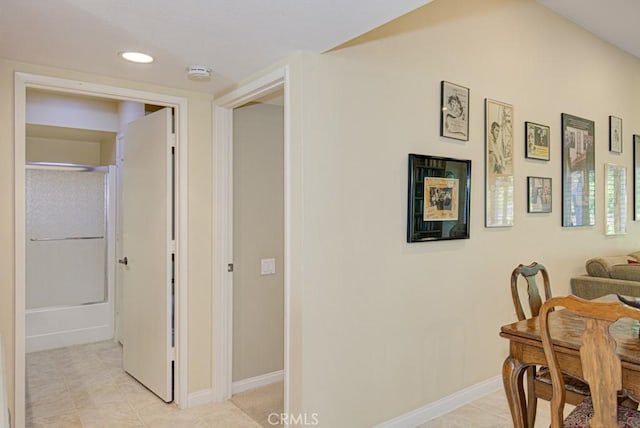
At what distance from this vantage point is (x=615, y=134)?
14.8ft

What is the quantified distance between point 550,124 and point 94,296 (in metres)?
4.95

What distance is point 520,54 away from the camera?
3.54m

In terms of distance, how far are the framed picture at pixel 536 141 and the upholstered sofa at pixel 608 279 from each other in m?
1.17

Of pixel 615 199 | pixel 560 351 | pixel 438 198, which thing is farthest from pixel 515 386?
pixel 615 199

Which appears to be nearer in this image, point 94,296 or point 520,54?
point 520,54

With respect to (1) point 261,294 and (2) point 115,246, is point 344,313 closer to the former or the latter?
(1) point 261,294

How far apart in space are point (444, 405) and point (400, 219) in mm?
1320

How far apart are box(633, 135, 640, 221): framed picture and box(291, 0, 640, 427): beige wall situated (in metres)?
1.76

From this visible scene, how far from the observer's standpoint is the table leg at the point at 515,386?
2.03 metres

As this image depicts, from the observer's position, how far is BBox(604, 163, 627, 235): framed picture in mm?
4450

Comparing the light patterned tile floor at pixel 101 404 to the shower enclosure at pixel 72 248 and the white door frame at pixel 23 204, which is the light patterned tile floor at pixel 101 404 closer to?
the white door frame at pixel 23 204

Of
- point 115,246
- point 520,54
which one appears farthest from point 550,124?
point 115,246

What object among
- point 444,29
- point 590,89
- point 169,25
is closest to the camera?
point 169,25

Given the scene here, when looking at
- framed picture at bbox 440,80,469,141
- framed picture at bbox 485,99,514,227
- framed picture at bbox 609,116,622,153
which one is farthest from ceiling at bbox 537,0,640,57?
framed picture at bbox 440,80,469,141
